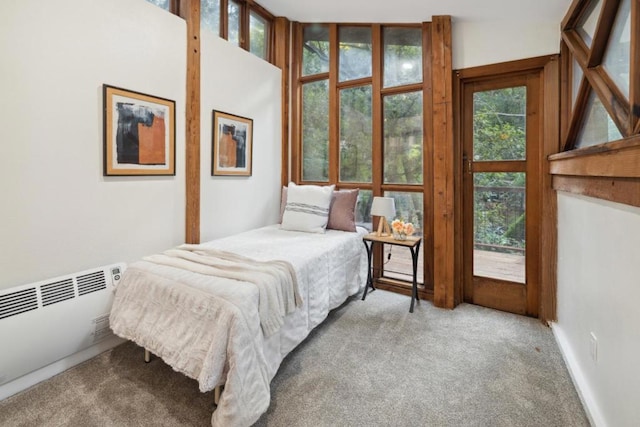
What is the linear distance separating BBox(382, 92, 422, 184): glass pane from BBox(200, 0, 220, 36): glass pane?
1805 millimetres

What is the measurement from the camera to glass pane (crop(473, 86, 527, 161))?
2.71 metres

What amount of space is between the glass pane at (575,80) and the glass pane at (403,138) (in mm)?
1183

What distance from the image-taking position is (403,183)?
3258 mm

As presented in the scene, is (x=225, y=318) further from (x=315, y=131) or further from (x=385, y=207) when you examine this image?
(x=315, y=131)

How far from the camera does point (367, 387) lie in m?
1.83

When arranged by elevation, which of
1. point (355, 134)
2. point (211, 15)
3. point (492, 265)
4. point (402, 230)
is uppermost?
point (211, 15)

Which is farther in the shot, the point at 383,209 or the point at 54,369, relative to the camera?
the point at 383,209

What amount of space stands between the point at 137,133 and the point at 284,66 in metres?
2.03

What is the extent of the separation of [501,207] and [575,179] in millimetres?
888

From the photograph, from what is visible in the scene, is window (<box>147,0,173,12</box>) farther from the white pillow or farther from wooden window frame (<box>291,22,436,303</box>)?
the white pillow

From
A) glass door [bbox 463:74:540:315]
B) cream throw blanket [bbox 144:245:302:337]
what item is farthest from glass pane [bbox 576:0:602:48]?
cream throw blanket [bbox 144:245:302:337]

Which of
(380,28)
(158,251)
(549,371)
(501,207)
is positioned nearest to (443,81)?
(380,28)

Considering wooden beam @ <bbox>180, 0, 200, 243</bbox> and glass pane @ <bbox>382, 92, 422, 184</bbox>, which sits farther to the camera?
glass pane @ <bbox>382, 92, 422, 184</bbox>

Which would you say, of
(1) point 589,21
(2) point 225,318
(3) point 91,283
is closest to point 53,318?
(3) point 91,283
